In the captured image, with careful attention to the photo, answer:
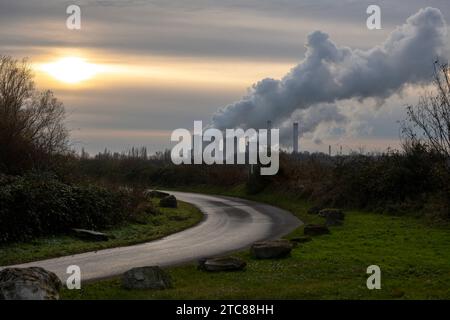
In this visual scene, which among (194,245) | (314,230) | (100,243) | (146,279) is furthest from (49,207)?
(146,279)

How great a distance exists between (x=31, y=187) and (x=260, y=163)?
1181 inches

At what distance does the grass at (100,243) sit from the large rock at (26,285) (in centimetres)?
760

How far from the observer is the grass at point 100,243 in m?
22.8

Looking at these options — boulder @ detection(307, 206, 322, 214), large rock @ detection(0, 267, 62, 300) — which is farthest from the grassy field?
boulder @ detection(307, 206, 322, 214)

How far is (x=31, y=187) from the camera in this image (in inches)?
1081

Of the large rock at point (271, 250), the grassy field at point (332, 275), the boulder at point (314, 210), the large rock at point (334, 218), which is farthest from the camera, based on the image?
the boulder at point (314, 210)

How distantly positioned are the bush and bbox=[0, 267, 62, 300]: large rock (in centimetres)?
1144

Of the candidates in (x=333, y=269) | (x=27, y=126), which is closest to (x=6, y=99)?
(x=27, y=126)

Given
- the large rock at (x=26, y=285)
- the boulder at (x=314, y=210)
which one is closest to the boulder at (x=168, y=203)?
the boulder at (x=314, y=210)

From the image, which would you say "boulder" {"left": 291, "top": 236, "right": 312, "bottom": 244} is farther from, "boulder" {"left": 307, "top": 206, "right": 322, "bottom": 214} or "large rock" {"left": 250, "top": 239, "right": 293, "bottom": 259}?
"boulder" {"left": 307, "top": 206, "right": 322, "bottom": 214}

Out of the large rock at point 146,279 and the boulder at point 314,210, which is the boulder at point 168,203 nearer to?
the boulder at point 314,210
